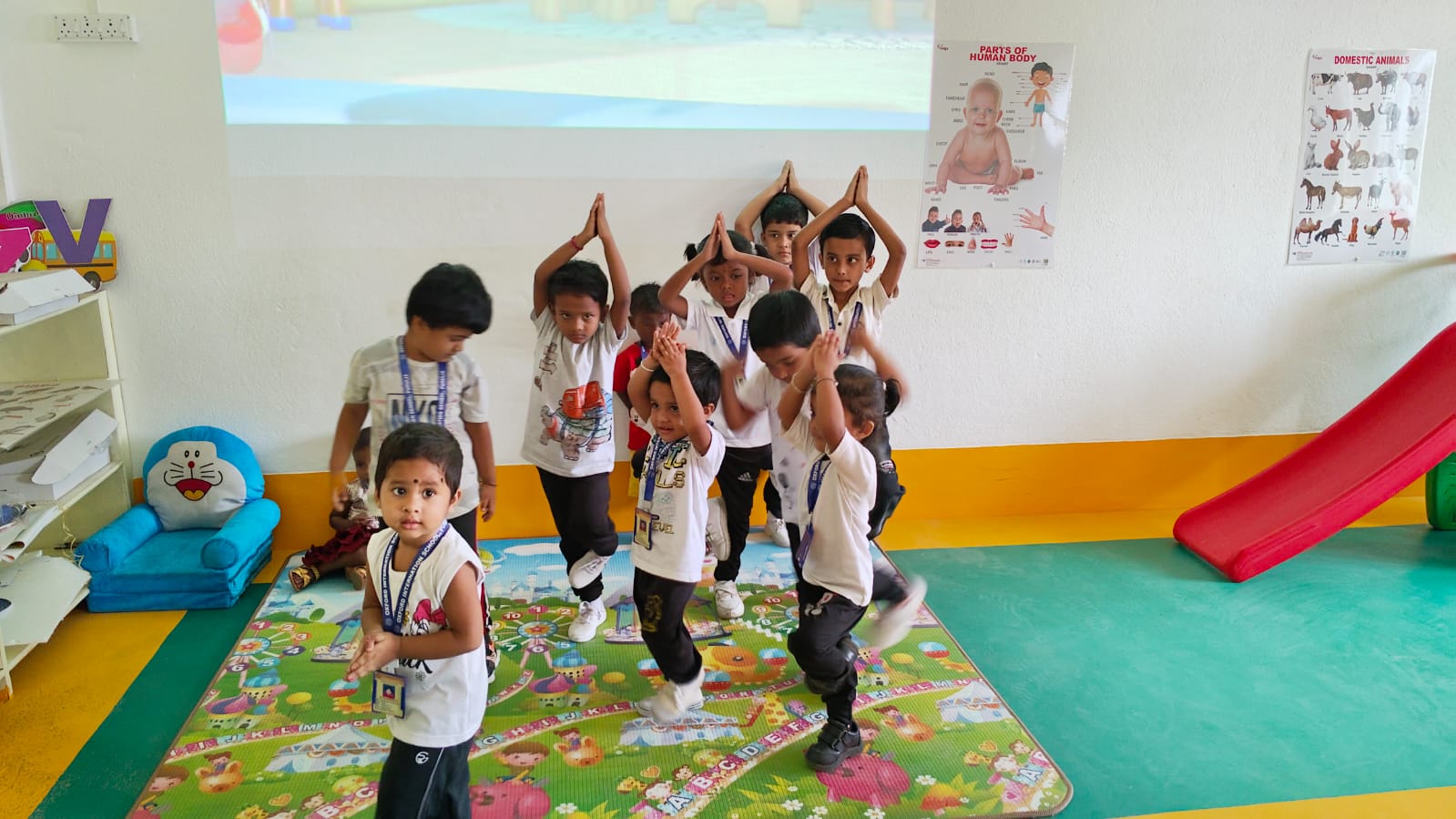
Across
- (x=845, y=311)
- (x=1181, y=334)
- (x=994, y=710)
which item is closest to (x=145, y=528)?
(x=845, y=311)

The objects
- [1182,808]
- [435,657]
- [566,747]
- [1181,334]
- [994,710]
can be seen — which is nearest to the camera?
[435,657]

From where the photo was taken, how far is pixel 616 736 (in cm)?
268

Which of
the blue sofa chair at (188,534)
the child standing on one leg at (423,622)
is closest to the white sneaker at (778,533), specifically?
the blue sofa chair at (188,534)

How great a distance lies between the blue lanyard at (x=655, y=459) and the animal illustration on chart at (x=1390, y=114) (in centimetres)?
346

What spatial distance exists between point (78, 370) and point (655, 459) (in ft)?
7.48

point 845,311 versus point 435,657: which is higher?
point 845,311

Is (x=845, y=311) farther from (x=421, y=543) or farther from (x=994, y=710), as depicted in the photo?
(x=421, y=543)

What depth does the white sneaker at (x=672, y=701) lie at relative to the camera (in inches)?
107

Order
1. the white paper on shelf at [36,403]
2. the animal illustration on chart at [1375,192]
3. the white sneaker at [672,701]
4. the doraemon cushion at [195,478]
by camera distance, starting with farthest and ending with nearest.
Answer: the animal illustration on chart at [1375,192] → the doraemon cushion at [195,478] → the white paper on shelf at [36,403] → the white sneaker at [672,701]

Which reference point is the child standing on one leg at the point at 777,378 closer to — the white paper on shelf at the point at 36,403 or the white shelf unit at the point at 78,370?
the white paper on shelf at the point at 36,403

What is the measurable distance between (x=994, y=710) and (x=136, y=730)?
225 centimetres

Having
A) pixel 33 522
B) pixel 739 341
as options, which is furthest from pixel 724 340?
pixel 33 522

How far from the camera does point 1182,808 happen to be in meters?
2.46

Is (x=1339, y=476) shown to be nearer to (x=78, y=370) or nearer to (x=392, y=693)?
(x=392, y=693)
